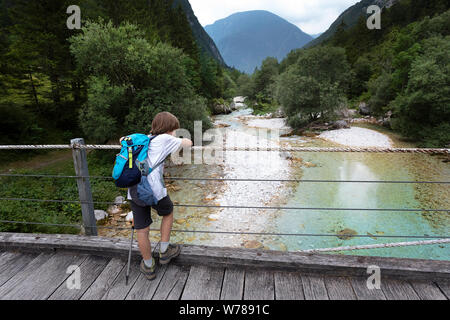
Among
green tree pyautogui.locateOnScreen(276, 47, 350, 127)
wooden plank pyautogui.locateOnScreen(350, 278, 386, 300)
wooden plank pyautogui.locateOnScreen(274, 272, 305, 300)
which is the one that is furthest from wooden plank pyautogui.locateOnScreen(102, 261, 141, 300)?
green tree pyautogui.locateOnScreen(276, 47, 350, 127)

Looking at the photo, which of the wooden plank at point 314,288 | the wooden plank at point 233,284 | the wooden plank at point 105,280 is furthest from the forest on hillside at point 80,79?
the wooden plank at point 314,288

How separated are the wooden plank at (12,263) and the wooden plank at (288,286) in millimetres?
2391

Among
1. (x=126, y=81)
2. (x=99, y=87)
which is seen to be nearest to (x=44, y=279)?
(x=99, y=87)

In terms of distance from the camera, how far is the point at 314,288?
Result: 2.00 meters

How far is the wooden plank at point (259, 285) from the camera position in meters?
1.94

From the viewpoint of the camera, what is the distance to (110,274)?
2.21 m

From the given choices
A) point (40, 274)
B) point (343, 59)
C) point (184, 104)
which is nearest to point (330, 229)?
point (40, 274)

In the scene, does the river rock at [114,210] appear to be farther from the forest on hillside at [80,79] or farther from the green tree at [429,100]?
the green tree at [429,100]

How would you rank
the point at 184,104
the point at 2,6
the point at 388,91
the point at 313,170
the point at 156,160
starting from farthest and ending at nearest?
the point at 388,91 < the point at 2,6 < the point at 184,104 < the point at 313,170 < the point at 156,160

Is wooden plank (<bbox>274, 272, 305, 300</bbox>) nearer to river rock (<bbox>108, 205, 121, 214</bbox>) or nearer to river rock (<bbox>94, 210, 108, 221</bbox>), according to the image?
river rock (<bbox>94, 210, 108, 221</bbox>)

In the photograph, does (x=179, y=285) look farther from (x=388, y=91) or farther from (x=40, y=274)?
(x=388, y=91)

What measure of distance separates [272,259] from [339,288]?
22.3 inches

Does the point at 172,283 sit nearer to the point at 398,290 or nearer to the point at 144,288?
the point at 144,288

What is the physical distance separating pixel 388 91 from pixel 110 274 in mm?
24335
